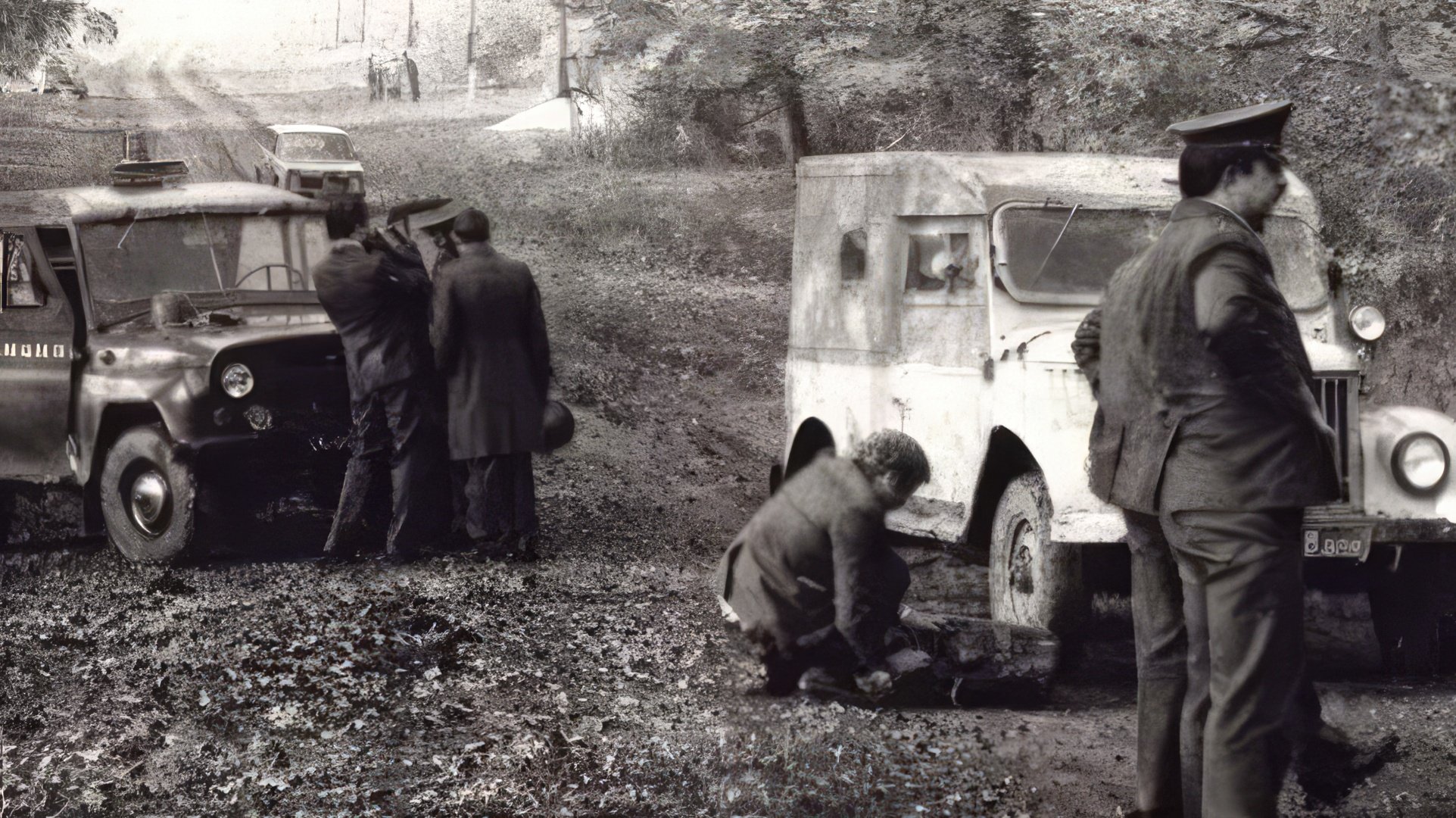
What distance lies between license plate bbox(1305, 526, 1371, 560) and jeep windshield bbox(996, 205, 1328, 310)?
2.83ft

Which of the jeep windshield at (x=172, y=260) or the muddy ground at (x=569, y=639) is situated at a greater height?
the jeep windshield at (x=172, y=260)

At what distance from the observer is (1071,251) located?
4.49 m

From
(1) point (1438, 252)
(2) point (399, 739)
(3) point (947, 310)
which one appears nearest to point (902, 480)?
(3) point (947, 310)

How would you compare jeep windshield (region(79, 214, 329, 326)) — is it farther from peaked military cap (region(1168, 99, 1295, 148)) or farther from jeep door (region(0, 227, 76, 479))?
peaked military cap (region(1168, 99, 1295, 148))

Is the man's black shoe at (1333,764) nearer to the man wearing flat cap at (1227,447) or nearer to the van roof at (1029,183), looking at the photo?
the man wearing flat cap at (1227,447)

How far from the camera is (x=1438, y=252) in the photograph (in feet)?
18.3

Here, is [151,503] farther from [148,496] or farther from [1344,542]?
[1344,542]

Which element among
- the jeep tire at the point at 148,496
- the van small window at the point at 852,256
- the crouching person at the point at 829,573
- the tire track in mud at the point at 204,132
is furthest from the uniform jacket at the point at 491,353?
the crouching person at the point at 829,573

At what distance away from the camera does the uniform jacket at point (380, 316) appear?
17.0ft

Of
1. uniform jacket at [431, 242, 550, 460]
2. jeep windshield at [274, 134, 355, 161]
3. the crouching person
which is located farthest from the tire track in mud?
the crouching person

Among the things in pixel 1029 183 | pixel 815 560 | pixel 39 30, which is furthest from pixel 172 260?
pixel 1029 183

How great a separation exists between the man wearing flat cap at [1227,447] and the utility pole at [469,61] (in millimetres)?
2906

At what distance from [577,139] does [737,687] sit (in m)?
2.24

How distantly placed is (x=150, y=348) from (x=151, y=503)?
58 cm
